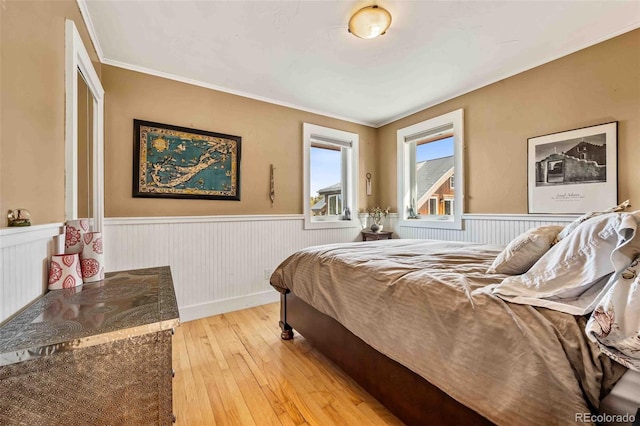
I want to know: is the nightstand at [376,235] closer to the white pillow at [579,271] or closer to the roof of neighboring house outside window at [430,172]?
the roof of neighboring house outside window at [430,172]

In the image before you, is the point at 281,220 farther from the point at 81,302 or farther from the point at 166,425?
the point at 166,425

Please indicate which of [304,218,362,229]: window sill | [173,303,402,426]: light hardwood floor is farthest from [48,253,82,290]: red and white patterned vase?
[304,218,362,229]: window sill

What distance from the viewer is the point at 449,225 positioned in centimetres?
329

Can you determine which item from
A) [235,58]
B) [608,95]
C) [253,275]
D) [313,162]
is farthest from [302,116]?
[608,95]

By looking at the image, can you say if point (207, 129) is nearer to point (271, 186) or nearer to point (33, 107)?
point (271, 186)

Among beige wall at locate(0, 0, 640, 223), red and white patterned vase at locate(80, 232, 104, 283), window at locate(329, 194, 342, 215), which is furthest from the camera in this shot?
window at locate(329, 194, 342, 215)

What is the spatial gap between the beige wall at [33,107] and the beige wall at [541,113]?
11.5ft

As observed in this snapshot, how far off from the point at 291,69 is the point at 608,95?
2.67 meters

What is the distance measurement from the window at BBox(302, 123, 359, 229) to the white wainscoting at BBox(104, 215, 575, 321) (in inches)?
16.3

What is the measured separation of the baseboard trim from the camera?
274cm

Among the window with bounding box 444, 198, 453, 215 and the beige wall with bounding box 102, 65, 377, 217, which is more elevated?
the beige wall with bounding box 102, 65, 377, 217

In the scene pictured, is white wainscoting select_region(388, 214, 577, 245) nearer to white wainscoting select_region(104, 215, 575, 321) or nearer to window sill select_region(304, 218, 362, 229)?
white wainscoting select_region(104, 215, 575, 321)

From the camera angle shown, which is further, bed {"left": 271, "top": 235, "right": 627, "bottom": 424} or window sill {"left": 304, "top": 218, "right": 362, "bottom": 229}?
window sill {"left": 304, "top": 218, "right": 362, "bottom": 229}

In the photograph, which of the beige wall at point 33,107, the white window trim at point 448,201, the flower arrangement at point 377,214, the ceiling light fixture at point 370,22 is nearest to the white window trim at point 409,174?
the white window trim at point 448,201
